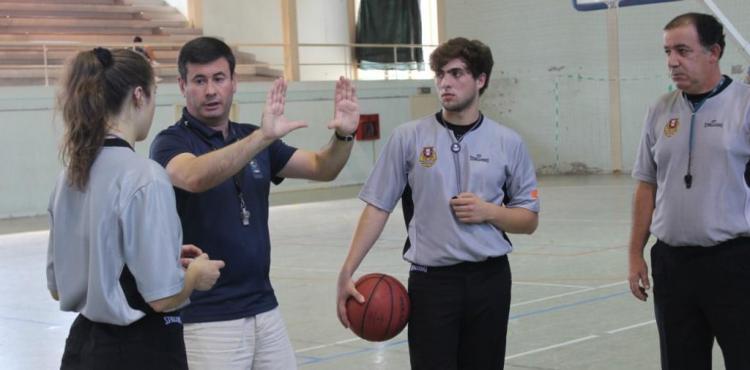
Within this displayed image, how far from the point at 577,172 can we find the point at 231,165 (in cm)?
2131

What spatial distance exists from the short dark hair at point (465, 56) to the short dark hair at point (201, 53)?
94 cm

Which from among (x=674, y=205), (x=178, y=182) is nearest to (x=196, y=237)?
(x=178, y=182)

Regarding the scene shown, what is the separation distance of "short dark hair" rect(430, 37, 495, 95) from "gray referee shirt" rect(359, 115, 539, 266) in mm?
228

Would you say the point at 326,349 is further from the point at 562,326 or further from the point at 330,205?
the point at 330,205

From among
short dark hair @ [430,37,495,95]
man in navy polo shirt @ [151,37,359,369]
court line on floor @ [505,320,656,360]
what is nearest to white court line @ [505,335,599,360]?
court line on floor @ [505,320,656,360]

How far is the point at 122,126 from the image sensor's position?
3217 millimetres

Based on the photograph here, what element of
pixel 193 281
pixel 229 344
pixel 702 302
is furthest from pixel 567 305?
pixel 193 281

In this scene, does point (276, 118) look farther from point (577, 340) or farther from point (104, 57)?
point (577, 340)

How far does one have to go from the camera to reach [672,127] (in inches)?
177

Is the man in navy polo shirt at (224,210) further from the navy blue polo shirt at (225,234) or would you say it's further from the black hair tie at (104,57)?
the black hair tie at (104,57)

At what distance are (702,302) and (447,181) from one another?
1.15 m

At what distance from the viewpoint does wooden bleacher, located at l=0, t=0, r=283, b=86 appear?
22.4m

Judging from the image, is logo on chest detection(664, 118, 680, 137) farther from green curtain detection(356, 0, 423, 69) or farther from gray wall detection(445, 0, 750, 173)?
green curtain detection(356, 0, 423, 69)

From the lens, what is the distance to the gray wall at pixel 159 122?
19.6 m
